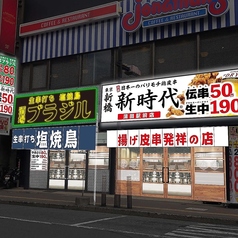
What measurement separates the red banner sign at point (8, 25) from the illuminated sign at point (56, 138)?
5027 millimetres

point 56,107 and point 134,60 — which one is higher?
point 134,60

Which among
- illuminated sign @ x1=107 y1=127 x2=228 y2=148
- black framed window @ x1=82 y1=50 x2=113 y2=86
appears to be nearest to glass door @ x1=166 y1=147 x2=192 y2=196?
illuminated sign @ x1=107 y1=127 x2=228 y2=148

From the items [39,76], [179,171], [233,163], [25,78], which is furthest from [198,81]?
[25,78]

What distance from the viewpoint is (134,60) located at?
1738 centimetres

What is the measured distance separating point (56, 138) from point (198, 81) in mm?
6657

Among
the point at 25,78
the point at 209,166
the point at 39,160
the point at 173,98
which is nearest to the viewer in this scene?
the point at 173,98

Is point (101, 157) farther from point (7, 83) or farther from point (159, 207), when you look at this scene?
point (7, 83)

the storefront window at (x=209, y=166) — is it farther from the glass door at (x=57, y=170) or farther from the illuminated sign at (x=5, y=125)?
the illuminated sign at (x=5, y=125)

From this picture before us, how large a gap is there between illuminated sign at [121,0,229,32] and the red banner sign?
6.92m

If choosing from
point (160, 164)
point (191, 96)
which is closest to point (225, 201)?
point (160, 164)

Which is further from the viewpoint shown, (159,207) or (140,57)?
(140,57)

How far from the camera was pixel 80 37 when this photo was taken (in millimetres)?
18828

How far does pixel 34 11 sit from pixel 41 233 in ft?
49.6

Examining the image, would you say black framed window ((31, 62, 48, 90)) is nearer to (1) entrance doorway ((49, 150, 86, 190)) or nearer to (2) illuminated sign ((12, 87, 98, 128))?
(2) illuminated sign ((12, 87, 98, 128))
